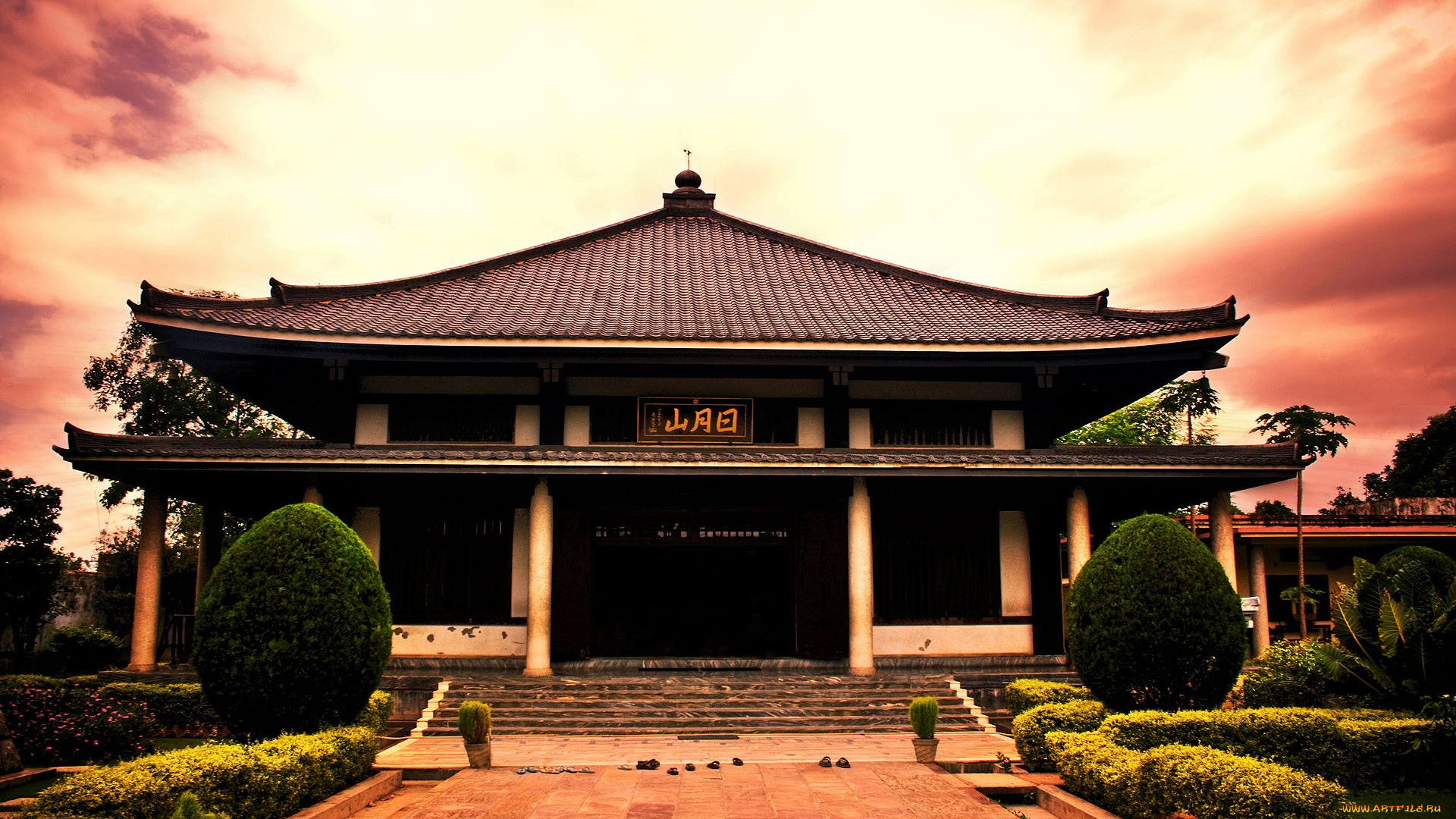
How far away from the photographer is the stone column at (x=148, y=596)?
14930 mm

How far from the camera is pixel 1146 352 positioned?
624 inches

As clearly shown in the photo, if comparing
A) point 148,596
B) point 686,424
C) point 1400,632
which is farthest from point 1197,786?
point 148,596

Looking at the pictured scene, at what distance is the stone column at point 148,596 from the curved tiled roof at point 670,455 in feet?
4.76

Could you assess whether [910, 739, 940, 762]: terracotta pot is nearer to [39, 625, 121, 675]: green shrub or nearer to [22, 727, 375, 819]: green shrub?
[22, 727, 375, 819]: green shrub

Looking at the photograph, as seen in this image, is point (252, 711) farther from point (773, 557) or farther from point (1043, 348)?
point (1043, 348)

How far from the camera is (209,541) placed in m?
16.5

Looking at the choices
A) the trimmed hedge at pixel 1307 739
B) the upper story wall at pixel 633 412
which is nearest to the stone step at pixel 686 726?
the trimmed hedge at pixel 1307 739

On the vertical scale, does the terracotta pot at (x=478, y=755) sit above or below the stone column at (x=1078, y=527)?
below

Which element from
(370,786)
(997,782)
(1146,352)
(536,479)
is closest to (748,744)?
(997,782)

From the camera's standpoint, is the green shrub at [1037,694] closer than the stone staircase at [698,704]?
Yes

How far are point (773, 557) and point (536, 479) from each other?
15.0 feet

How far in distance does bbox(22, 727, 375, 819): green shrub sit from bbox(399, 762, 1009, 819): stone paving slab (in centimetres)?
90

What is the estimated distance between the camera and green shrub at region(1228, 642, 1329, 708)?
37.1ft

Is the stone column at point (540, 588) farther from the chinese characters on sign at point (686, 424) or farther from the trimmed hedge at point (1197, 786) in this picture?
the trimmed hedge at point (1197, 786)
